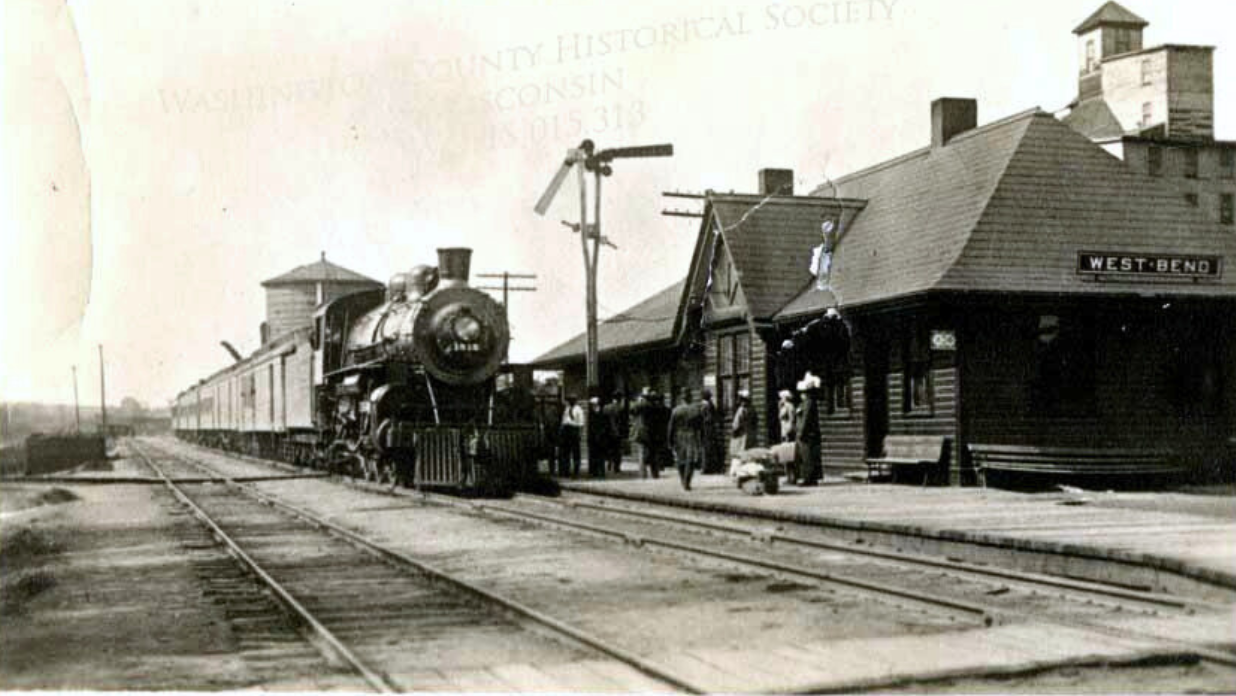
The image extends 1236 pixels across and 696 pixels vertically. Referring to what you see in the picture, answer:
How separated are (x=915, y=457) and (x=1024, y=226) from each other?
377cm

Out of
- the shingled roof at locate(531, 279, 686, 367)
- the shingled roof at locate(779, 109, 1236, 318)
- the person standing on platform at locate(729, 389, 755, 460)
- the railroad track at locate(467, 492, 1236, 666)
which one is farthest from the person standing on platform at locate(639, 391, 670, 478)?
the railroad track at locate(467, 492, 1236, 666)

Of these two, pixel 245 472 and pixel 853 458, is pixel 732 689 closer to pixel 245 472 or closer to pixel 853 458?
pixel 853 458

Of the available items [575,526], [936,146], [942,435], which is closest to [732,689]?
[575,526]

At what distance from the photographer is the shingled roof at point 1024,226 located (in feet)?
59.5

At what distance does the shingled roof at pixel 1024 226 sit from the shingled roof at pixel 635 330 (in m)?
6.16

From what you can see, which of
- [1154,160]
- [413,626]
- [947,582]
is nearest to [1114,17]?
[1154,160]

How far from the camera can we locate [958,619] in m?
8.10

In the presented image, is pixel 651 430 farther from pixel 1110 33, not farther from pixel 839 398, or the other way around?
pixel 1110 33

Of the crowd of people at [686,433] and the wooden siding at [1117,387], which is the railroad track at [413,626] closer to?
the crowd of people at [686,433]

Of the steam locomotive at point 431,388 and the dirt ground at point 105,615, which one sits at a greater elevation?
the steam locomotive at point 431,388

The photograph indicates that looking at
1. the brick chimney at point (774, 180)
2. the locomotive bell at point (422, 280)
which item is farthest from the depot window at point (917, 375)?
the brick chimney at point (774, 180)

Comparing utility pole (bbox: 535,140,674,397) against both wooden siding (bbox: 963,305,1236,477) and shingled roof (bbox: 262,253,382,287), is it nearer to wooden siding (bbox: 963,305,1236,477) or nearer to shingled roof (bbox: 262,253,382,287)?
wooden siding (bbox: 963,305,1236,477)

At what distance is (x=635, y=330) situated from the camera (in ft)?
103

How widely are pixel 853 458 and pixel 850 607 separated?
1212 cm
